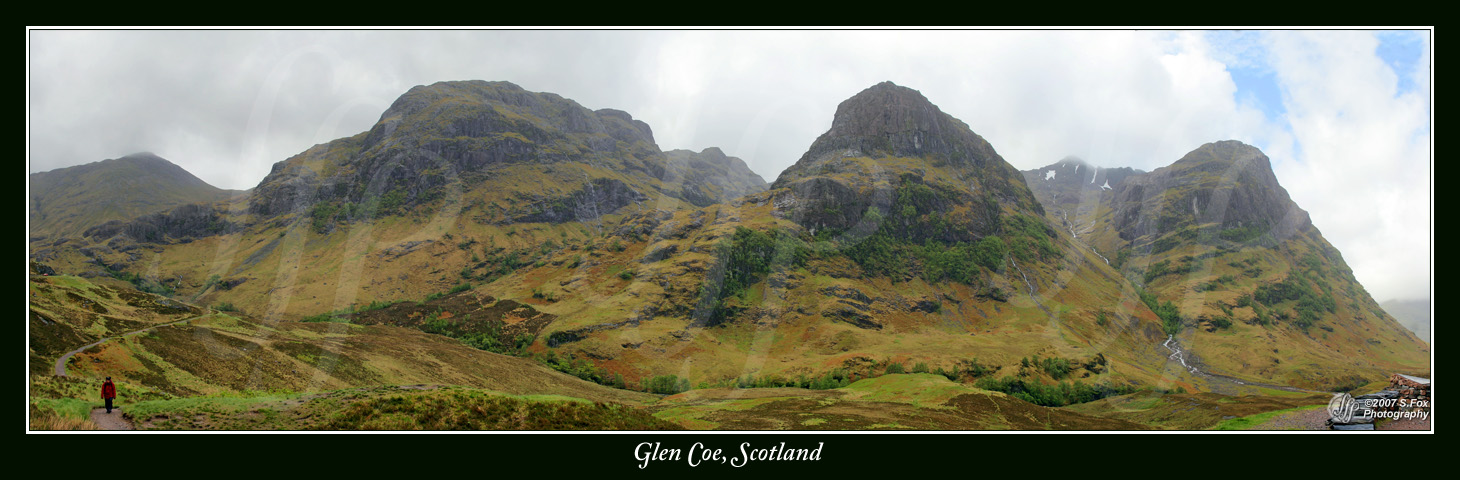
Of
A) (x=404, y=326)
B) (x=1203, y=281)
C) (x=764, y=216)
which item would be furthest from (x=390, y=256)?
(x=1203, y=281)

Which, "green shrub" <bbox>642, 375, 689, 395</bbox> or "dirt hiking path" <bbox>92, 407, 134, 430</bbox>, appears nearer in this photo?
"dirt hiking path" <bbox>92, 407, 134, 430</bbox>

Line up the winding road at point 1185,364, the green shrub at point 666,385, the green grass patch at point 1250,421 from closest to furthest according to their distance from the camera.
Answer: the green grass patch at point 1250,421 < the green shrub at point 666,385 < the winding road at point 1185,364

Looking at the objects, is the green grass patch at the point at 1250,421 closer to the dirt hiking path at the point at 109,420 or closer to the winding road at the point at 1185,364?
the dirt hiking path at the point at 109,420

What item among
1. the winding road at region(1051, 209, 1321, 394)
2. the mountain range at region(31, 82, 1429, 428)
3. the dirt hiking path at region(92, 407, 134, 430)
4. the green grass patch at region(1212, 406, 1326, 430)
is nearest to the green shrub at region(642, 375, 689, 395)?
the mountain range at region(31, 82, 1429, 428)

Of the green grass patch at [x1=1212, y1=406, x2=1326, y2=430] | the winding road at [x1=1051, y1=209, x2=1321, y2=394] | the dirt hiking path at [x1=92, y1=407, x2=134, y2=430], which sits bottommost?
the winding road at [x1=1051, y1=209, x2=1321, y2=394]

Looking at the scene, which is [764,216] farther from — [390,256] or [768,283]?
[390,256]

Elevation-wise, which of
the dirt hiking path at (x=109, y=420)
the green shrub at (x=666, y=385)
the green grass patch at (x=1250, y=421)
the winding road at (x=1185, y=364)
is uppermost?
the dirt hiking path at (x=109, y=420)

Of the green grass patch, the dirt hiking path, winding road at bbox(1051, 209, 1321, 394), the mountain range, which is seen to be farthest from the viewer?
winding road at bbox(1051, 209, 1321, 394)

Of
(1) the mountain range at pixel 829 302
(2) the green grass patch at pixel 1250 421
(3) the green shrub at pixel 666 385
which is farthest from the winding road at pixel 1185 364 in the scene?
(3) the green shrub at pixel 666 385

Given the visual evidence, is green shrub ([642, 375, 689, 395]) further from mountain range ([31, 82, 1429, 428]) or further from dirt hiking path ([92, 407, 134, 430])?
dirt hiking path ([92, 407, 134, 430])

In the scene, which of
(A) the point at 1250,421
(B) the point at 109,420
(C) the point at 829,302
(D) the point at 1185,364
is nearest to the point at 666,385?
(C) the point at 829,302

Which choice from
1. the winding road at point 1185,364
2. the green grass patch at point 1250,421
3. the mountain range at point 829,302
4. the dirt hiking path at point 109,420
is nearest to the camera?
the dirt hiking path at point 109,420

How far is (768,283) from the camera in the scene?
485ft

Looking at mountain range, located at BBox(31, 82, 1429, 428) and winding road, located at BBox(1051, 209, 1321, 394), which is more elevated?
mountain range, located at BBox(31, 82, 1429, 428)
